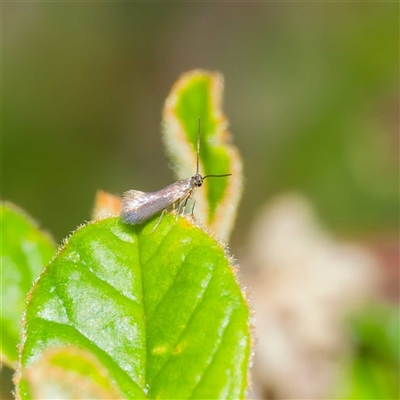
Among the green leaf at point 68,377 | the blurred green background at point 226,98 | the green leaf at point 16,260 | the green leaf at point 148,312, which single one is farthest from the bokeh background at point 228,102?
the green leaf at point 68,377

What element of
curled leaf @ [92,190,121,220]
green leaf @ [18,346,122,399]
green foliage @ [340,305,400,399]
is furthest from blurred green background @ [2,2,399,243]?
green leaf @ [18,346,122,399]

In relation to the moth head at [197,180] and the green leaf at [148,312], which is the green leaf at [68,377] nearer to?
the green leaf at [148,312]

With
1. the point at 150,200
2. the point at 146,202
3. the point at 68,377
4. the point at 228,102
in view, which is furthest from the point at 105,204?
the point at 228,102

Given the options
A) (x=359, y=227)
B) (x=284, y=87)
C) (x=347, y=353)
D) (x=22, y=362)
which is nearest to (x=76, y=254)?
(x=22, y=362)

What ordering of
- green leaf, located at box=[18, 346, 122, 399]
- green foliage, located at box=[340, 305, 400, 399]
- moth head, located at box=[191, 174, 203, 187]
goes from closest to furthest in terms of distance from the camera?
green leaf, located at box=[18, 346, 122, 399] < moth head, located at box=[191, 174, 203, 187] < green foliage, located at box=[340, 305, 400, 399]

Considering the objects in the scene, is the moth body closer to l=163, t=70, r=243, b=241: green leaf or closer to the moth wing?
the moth wing

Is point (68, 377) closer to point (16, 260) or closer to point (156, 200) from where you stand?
point (16, 260)
